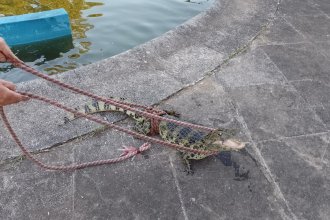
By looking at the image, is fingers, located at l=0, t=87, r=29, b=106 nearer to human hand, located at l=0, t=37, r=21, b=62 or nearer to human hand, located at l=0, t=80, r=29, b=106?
human hand, located at l=0, t=80, r=29, b=106

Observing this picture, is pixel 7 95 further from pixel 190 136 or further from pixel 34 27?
pixel 34 27

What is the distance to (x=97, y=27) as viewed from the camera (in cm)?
786

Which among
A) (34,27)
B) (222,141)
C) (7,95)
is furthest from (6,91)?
(34,27)

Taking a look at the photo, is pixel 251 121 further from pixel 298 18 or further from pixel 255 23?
pixel 298 18

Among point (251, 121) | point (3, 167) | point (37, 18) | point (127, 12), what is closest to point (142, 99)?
point (251, 121)

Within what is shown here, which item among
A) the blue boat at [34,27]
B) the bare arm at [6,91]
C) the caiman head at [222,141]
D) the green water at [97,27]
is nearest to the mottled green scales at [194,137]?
the caiman head at [222,141]

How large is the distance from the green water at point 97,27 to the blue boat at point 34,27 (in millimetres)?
172

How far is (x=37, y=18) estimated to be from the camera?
672 cm

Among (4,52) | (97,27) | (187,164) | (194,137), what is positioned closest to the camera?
(4,52)

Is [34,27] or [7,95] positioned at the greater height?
[7,95]

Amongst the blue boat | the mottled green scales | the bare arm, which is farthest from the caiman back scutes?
the blue boat

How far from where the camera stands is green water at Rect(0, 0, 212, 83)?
6.89 metres

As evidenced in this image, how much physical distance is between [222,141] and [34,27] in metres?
4.75

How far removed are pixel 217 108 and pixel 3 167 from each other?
265cm
